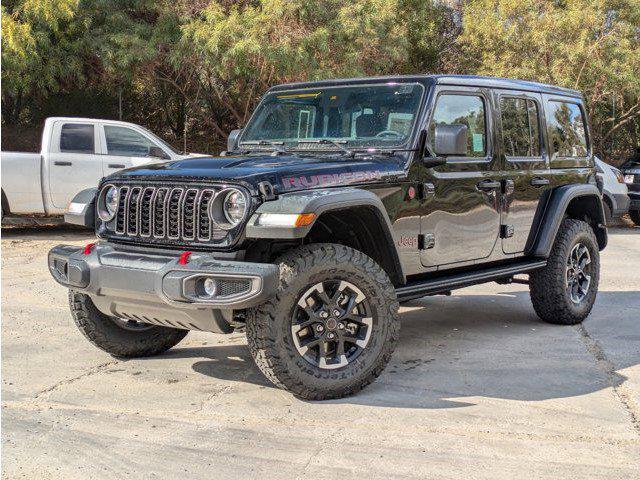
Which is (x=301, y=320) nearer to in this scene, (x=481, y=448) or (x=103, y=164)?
(x=481, y=448)

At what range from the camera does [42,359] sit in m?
5.83

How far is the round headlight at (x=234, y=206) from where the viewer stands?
470cm

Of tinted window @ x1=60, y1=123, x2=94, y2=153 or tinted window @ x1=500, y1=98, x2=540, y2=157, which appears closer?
tinted window @ x1=500, y1=98, x2=540, y2=157

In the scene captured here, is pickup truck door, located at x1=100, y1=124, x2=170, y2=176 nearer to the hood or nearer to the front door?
the front door

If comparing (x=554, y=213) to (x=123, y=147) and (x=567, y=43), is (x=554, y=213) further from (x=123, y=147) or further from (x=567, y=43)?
(x=567, y=43)

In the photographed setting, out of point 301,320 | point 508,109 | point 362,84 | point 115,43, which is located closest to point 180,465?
point 301,320

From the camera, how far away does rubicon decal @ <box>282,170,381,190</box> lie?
484 cm

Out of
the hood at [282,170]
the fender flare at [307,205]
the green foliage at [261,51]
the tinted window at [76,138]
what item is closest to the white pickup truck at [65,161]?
the tinted window at [76,138]

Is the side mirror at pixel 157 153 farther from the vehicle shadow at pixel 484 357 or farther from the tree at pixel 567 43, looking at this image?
the tree at pixel 567 43

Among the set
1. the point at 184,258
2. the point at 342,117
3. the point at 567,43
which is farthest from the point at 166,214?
the point at 567,43

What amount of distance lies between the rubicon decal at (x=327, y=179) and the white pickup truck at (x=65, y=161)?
781 centimetres

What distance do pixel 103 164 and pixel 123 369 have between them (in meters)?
7.92

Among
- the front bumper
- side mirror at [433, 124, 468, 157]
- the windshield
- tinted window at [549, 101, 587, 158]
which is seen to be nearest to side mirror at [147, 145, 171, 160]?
the windshield

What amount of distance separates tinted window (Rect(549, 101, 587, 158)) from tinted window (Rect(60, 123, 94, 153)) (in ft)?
26.0
